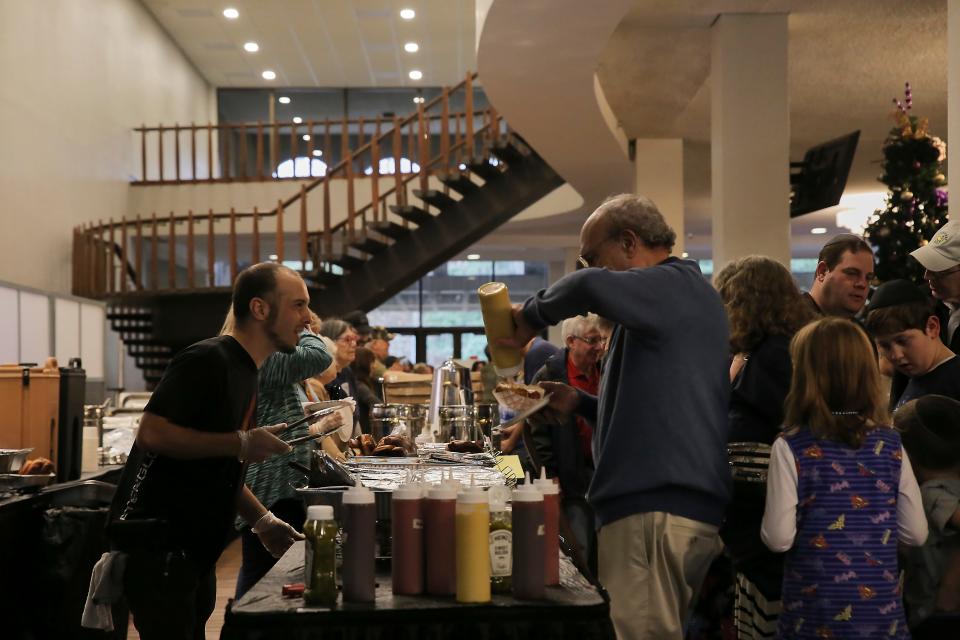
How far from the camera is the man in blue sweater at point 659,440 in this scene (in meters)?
2.37

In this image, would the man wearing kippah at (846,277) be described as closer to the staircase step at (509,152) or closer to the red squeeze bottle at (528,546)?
the red squeeze bottle at (528,546)

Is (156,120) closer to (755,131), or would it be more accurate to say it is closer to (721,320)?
(755,131)

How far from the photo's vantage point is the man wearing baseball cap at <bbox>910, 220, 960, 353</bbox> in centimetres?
349

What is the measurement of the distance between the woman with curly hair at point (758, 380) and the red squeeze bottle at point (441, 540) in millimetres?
1100

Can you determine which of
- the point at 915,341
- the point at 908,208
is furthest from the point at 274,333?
the point at 908,208

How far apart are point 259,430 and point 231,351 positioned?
23 cm

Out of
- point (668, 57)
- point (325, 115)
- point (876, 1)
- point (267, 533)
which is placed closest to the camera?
point (267, 533)

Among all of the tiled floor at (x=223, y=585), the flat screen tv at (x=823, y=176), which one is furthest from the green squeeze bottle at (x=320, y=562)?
the flat screen tv at (x=823, y=176)

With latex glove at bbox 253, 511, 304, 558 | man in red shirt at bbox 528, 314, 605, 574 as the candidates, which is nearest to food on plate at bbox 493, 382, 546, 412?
latex glove at bbox 253, 511, 304, 558

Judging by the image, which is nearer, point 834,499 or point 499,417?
point 834,499

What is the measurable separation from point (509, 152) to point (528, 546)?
9990 millimetres

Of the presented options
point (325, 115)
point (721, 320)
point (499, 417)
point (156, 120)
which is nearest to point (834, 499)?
point (721, 320)

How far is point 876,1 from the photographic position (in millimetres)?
6961

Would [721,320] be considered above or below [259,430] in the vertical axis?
above
